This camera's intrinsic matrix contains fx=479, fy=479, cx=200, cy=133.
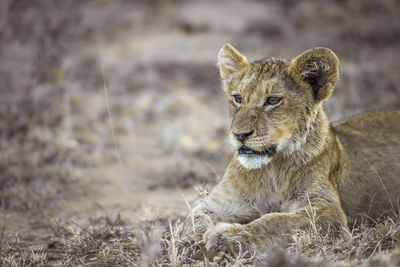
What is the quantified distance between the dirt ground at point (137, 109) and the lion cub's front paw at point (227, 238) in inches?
4.1

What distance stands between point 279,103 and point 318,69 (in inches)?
15.5

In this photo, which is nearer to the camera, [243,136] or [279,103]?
[243,136]

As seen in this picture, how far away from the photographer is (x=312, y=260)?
273 centimetres

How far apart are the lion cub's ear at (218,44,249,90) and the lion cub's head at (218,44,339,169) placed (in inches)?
10.1

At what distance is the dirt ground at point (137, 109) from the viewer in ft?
11.3

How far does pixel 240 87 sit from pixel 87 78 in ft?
19.9

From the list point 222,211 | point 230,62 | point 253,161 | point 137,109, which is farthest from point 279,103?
point 137,109

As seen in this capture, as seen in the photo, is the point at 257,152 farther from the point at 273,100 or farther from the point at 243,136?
the point at 273,100

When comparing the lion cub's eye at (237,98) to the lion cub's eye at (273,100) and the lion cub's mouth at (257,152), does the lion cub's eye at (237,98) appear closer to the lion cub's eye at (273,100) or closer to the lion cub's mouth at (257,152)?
the lion cub's eye at (273,100)

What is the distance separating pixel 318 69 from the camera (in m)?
3.46

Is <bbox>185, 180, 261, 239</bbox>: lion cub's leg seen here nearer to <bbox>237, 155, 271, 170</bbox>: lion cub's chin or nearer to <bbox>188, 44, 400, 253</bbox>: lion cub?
<bbox>188, 44, 400, 253</bbox>: lion cub

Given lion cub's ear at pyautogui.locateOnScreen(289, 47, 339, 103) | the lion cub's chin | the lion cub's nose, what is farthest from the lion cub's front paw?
lion cub's ear at pyautogui.locateOnScreen(289, 47, 339, 103)

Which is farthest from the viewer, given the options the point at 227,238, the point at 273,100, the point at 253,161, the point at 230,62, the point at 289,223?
the point at 230,62

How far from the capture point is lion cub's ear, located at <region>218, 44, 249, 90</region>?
152 inches
